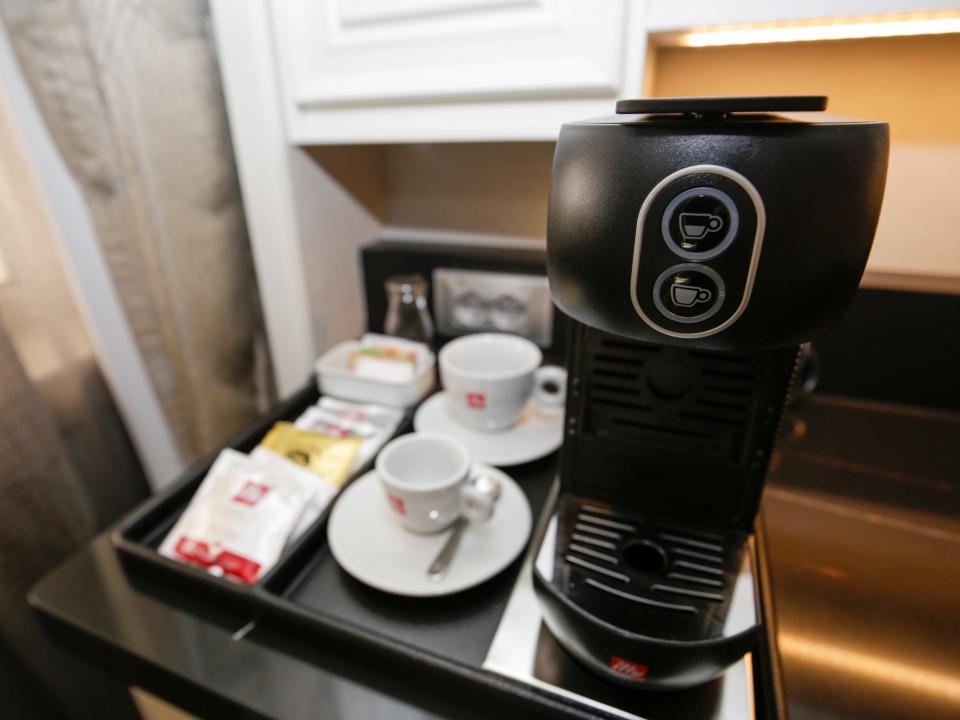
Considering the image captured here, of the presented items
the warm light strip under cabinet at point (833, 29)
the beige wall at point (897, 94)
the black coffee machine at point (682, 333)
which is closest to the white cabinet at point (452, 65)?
the warm light strip under cabinet at point (833, 29)

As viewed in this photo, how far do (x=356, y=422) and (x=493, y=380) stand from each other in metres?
0.20

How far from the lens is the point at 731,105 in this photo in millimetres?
248

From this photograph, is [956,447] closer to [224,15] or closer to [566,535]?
[566,535]

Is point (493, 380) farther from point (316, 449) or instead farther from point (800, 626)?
point (800, 626)

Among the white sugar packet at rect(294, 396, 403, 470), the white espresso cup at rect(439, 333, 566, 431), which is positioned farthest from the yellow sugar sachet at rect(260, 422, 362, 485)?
the white espresso cup at rect(439, 333, 566, 431)

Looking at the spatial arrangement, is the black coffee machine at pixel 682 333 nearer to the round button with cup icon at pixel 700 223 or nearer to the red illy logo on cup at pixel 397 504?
the round button with cup icon at pixel 700 223

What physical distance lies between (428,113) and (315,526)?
1.56 ft

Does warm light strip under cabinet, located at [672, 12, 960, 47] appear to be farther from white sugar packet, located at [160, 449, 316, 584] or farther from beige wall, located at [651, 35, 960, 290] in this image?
white sugar packet, located at [160, 449, 316, 584]

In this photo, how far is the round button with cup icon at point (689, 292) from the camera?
27 cm

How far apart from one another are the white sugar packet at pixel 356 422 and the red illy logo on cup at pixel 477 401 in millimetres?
116

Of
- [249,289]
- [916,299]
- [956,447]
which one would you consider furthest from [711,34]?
[249,289]

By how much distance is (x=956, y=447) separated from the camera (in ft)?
2.15

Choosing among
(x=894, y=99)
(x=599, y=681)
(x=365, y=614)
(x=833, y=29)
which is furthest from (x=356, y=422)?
(x=894, y=99)

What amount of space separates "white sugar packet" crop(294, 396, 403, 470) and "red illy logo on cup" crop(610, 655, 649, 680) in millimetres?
361
